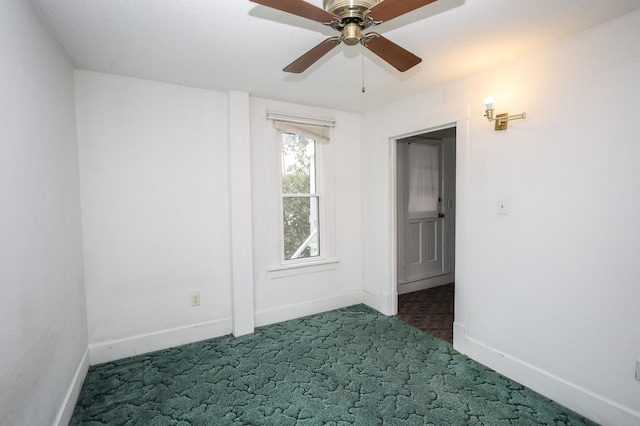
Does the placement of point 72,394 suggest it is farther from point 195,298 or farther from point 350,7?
point 350,7

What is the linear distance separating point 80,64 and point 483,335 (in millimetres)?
3851

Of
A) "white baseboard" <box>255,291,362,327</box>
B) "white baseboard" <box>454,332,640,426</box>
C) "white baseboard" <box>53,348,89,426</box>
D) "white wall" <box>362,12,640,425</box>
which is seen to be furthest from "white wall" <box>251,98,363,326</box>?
"white baseboard" <box>454,332,640,426</box>

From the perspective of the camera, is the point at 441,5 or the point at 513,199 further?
the point at 513,199

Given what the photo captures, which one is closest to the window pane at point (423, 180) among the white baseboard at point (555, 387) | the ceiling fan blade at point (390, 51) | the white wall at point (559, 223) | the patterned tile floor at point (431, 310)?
the patterned tile floor at point (431, 310)

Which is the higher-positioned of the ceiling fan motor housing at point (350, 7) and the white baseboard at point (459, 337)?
the ceiling fan motor housing at point (350, 7)

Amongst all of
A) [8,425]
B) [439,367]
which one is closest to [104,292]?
[8,425]

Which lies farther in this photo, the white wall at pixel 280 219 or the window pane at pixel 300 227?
the window pane at pixel 300 227

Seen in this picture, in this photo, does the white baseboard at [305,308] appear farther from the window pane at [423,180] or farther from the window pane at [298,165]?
the window pane at [423,180]

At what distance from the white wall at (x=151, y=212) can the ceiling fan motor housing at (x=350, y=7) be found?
2043 millimetres

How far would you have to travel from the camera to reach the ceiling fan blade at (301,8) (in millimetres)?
1188

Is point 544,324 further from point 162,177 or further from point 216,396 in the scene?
point 162,177

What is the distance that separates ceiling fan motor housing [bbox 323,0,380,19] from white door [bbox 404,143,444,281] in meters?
3.20

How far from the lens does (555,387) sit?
7.04 feet

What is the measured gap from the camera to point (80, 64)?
2.43 m
